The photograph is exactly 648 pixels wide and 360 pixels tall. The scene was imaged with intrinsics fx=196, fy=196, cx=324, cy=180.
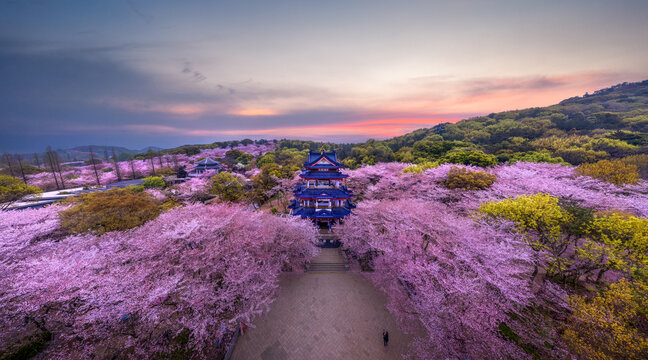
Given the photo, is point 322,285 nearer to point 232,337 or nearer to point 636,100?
point 232,337

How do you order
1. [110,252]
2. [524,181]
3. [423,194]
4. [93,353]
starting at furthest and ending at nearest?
1. [423,194]
2. [524,181]
3. [110,252]
4. [93,353]

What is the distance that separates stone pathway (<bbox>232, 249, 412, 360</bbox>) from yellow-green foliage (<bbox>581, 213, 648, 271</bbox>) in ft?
40.1

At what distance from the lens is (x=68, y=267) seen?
384 inches

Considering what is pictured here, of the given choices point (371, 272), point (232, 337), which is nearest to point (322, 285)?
point (371, 272)

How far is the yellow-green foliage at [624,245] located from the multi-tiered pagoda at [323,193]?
1750 centimetres

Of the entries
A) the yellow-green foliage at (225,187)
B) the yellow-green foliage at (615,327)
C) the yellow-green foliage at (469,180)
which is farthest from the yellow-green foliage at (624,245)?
the yellow-green foliage at (225,187)

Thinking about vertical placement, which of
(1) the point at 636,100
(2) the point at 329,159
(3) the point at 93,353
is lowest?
(3) the point at 93,353

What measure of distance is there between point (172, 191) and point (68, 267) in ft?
81.5

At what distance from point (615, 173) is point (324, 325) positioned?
107 feet

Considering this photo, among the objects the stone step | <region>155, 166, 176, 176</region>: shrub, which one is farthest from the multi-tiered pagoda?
<region>155, 166, 176, 176</region>: shrub

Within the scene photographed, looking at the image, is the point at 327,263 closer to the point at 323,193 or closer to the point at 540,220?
the point at 323,193

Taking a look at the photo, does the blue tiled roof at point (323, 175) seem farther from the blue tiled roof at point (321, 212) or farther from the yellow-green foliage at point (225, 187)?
the yellow-green foliage at point (225, 187)

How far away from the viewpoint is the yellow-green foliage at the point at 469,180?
73.8 ft

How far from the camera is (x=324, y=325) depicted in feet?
43.0
